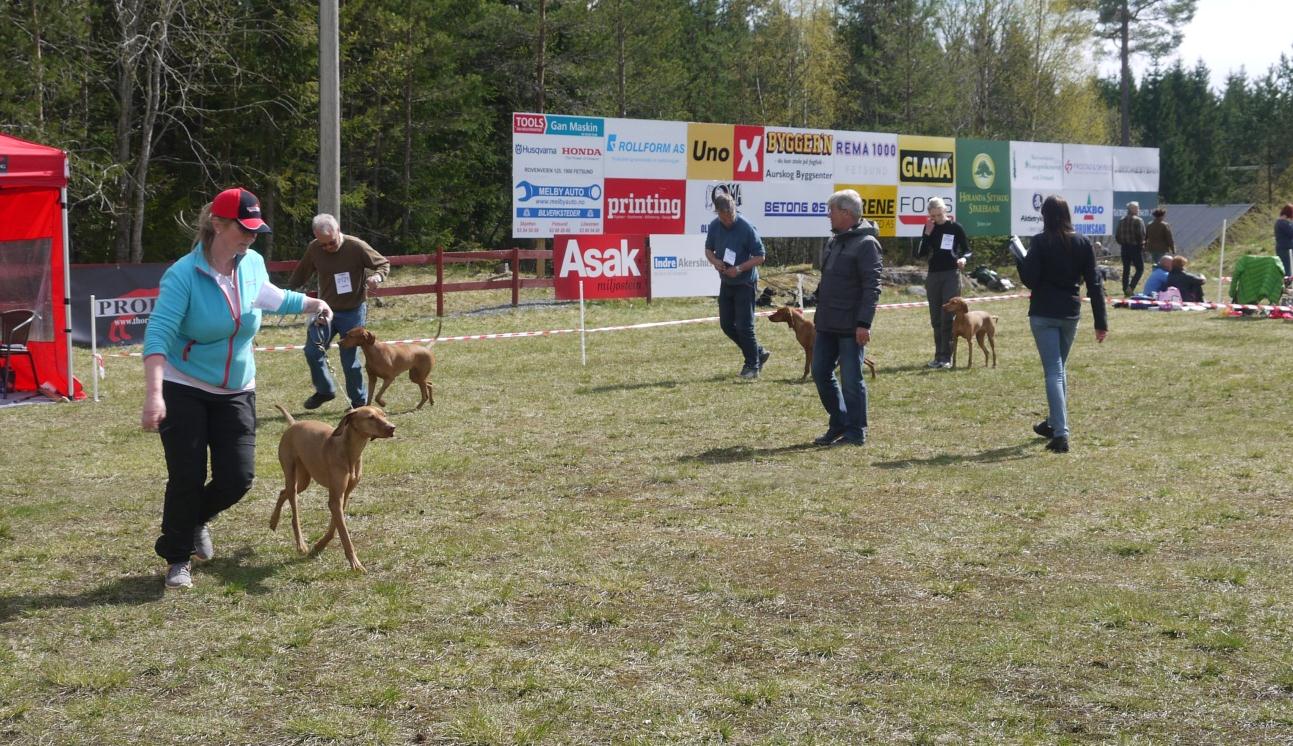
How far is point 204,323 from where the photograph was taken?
5152 millimetres

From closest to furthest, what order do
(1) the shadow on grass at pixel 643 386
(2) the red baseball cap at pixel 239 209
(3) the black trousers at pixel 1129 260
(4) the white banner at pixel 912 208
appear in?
(2) the red baseball cap at pixel 239 209 < (1) the shadow on grass at pixel 643 386 < (3) the black trousers at pixel 1129 260 < (4) the white banner at pixel 912 208

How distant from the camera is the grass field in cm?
409

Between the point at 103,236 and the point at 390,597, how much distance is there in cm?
2369

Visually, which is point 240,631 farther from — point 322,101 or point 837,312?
point 322,101

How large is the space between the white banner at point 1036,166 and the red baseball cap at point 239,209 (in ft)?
85.6

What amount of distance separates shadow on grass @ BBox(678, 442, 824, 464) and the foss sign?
31.0 feet

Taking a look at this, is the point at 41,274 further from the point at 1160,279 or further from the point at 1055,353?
the point at 1160,279

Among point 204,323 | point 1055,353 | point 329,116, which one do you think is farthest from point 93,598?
point 329,116

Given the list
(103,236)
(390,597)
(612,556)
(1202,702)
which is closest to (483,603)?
(390,597)

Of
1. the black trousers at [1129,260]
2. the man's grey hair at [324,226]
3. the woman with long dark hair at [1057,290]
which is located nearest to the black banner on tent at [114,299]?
the man's grey hair at [324,226]

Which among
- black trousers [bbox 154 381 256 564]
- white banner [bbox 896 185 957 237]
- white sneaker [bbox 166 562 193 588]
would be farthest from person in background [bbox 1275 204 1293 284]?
white sneaker [bbox 166 562 193 588]

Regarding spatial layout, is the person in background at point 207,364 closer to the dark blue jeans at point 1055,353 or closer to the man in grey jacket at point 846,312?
the man in grey jacket at point 846,312

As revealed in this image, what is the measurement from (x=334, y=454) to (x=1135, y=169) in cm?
3065

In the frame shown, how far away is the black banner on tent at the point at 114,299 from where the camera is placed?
1587 centimetres
